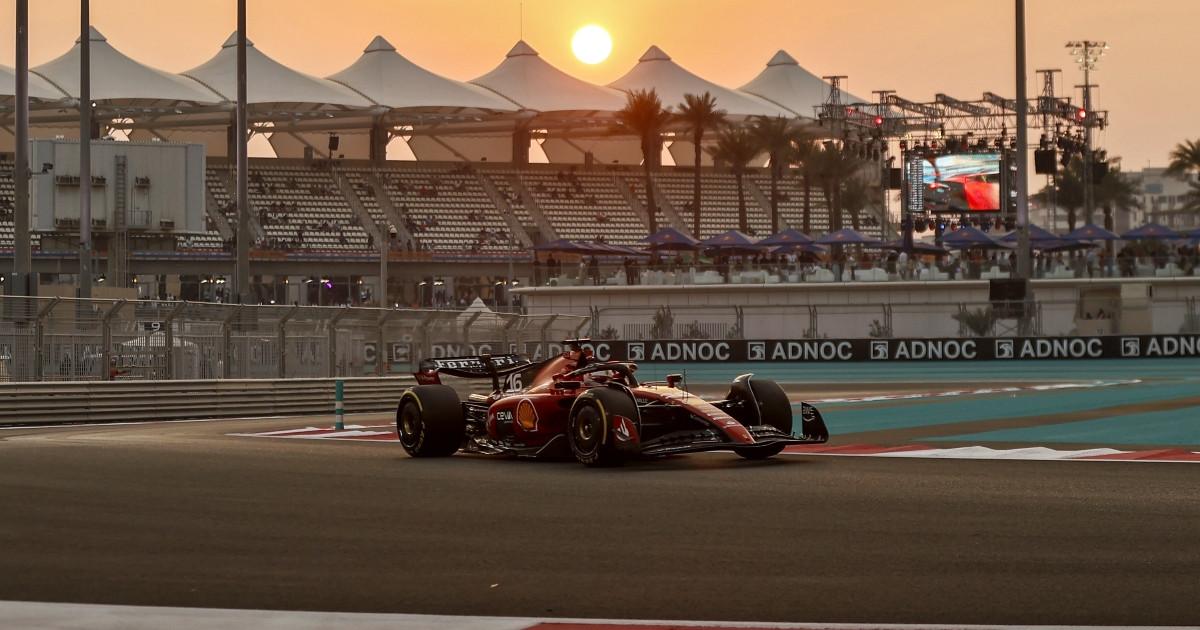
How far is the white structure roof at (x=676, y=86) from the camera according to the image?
89062 mm

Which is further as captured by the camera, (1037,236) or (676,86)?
(676,86)

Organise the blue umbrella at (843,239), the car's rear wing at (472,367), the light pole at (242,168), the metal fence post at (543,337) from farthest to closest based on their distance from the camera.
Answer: the blue umbrella at (843,239) → the light pole at (242,168) → the metal fence post at (543,337) → the car's rear wing at (472,367)

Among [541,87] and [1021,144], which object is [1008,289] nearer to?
[1021,144]

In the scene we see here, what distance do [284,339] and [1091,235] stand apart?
149 ft

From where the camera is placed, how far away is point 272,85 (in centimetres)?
7969

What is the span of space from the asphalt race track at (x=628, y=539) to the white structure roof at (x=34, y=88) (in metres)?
62.8

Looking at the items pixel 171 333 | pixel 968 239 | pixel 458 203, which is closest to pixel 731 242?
pixel 968 239

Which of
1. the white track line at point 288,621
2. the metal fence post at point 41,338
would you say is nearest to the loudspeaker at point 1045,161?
the metal fence post at point 41,338

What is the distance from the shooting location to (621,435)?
14.9 metres

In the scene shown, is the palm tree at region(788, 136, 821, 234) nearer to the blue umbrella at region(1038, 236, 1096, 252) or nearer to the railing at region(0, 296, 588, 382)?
the blue umbrella at region(1038, 236, 1096, 252)

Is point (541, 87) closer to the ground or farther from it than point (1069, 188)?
farther from it

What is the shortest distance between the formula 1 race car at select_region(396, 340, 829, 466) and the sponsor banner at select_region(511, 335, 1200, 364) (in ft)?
93.2

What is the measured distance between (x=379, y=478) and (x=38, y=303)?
12.1 metres

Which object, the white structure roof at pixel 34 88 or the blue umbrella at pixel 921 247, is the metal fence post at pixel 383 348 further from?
the white structure roof at pixel 34 88
